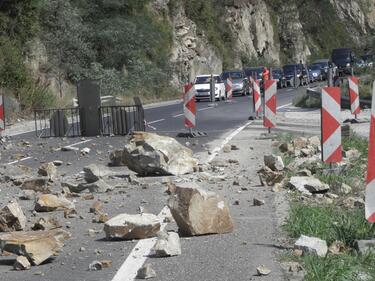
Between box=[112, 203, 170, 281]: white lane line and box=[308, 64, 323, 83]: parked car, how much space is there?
62.0m

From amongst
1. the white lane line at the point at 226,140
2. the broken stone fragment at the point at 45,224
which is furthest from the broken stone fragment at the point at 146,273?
the white lane line at the point at 226,140

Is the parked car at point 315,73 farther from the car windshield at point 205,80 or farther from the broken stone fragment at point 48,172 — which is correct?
the broken stone fragment at point 48,172

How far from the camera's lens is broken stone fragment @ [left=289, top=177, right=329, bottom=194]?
10.6 meters

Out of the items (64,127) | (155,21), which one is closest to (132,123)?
(64,127)

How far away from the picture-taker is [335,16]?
4254 inches

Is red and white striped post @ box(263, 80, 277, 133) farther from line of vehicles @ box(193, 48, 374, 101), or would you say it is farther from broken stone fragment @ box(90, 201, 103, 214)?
line of vehicles @ box(193, 48, 374, 101)

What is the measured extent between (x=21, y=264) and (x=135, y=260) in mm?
1021

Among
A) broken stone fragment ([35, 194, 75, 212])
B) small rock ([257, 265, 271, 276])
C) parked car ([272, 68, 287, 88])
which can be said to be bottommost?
parked car ([272, 68, 287, 88])

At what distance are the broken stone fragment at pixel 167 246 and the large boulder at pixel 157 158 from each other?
17.6 feet

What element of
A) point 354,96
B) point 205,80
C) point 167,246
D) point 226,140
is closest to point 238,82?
point 205,80

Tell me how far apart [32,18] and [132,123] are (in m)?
19.0

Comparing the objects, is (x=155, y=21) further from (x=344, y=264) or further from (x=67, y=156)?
(x=344, y=264)

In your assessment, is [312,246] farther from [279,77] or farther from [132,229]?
[279,77]

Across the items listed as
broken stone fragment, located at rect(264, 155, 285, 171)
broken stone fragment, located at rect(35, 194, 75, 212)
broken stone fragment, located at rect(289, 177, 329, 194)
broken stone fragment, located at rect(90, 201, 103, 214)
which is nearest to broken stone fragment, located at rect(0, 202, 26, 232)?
broken stone fragment, located at rect(35, 194, 75, 212)
